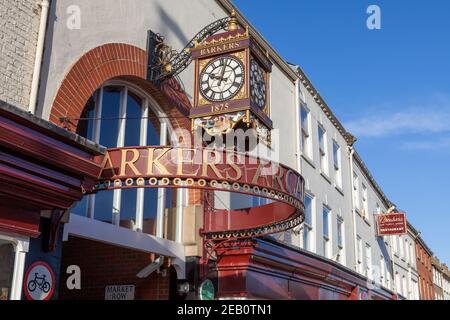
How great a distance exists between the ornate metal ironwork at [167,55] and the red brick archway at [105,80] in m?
0.21

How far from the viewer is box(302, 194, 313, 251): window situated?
16203 mm

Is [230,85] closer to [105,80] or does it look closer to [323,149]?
[105,80]

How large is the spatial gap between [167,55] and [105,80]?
171cm

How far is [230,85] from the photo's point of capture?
9.23 meters

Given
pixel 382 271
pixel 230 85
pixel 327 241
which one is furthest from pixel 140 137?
pixel 382 271

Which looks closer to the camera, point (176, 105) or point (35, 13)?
point (35, 13)

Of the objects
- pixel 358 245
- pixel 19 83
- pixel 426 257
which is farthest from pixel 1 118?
pixel 426 257

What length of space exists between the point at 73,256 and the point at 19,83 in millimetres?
4721

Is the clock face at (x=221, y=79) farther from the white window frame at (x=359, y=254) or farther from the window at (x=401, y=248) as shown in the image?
the window at (x=401, y=248)

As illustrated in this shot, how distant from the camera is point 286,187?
326 inches

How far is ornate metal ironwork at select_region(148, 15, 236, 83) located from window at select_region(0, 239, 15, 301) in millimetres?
4398

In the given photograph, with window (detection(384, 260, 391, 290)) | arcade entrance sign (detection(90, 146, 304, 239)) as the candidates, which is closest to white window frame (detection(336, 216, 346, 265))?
window (detection(384, 260, 391, 290))

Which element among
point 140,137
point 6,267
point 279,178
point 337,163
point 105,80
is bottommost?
point 6,267

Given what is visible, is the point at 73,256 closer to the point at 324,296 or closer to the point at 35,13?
the point at 35,13
